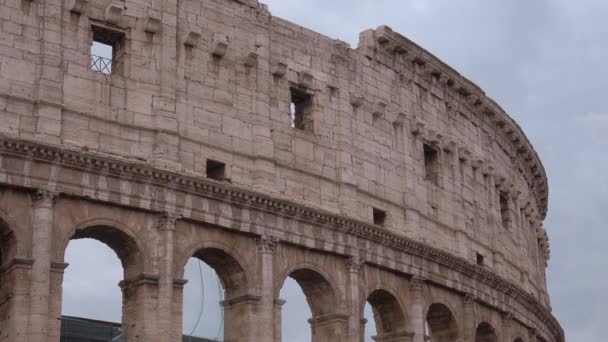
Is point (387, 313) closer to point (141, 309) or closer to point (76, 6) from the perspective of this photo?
point (141, 309)

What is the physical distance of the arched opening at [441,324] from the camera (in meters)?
38.3

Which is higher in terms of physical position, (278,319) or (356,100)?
(356,100)

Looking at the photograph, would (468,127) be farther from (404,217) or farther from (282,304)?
(282,304)

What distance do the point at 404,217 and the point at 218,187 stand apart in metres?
7.91

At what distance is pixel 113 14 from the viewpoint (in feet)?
102

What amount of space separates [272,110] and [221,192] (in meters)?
3.63

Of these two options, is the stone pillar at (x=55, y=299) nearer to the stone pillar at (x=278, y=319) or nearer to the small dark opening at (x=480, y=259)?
the stone pillar at (x=278, y=319)

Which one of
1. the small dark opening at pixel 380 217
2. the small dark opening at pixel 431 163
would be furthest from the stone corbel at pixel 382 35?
the small dark opening at pixel 380 217

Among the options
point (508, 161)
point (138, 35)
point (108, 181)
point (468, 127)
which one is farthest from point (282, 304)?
point (508, 161)

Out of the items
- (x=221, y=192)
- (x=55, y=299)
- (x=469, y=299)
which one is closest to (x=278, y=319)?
(x=221, y=192)

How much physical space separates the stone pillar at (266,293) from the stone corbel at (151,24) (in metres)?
5.99

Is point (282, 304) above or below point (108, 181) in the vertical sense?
below

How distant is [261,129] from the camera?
109 feet

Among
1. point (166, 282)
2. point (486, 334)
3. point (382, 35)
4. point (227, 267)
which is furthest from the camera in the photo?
point (486, 334)
